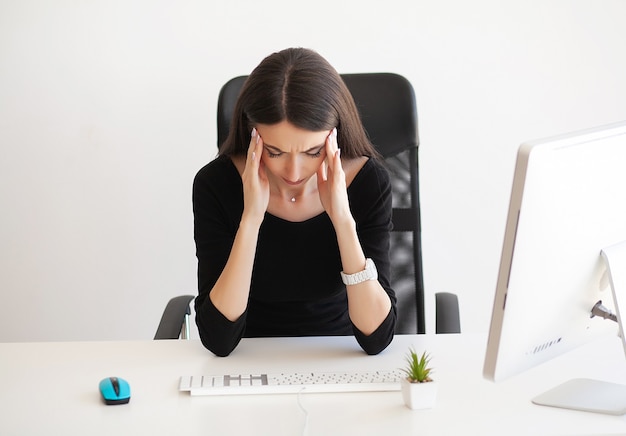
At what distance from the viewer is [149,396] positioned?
54.7 inches

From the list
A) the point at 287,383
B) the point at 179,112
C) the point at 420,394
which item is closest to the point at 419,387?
the point at 420,394

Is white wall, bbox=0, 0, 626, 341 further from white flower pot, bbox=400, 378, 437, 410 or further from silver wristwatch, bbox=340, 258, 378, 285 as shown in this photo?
white flower pot, bbox=400, 378, 437, 410

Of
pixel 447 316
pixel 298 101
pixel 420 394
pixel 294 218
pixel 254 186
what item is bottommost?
pixel 447 316

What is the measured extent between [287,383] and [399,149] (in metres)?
0.81

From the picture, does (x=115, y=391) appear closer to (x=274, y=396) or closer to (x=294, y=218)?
(x=274, y=396)

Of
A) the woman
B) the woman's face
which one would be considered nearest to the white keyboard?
the woman

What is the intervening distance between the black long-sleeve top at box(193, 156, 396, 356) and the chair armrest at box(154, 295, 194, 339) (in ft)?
0.45

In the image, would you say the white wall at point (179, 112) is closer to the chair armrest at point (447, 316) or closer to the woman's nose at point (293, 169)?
the chair armrest at point (447, 316)

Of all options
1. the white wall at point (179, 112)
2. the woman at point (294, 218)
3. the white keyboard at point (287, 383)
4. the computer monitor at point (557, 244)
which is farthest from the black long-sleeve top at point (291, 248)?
the white wall at point (179, 112)

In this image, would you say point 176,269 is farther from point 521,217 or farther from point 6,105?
point 521,217

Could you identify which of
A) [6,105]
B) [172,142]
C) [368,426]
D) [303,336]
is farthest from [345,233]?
[6,105]

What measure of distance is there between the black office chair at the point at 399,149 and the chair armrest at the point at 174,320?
1.28 feet

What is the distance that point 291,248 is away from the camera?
1.84 metres

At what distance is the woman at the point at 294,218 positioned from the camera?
5.42ft
